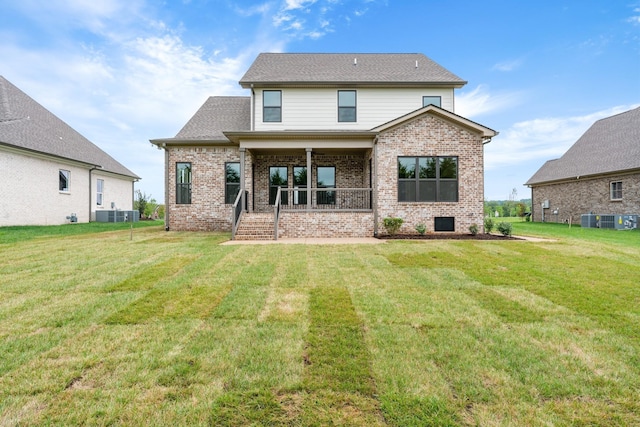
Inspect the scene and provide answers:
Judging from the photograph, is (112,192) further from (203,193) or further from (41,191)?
(203,193)

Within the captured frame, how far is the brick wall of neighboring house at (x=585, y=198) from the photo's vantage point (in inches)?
627

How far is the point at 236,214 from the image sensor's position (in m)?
11.1

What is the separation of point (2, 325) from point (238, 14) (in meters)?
15.2

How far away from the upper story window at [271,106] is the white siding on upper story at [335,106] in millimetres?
153

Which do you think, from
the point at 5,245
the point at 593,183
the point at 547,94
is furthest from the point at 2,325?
the point at 547,94

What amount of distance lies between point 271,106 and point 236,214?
5.70m

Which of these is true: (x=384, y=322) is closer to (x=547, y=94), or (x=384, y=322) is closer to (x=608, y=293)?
Result: (x=608, y=293)

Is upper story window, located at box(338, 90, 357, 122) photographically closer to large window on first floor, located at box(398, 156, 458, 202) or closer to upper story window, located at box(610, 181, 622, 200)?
large window on first floor, located at box(398, 156, 458, 202)

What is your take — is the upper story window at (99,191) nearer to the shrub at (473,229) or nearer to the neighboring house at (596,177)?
the shrub at (473,229)

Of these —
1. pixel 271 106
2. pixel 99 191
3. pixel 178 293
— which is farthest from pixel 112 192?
pixel 178 293

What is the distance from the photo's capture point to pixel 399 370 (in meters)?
2.34

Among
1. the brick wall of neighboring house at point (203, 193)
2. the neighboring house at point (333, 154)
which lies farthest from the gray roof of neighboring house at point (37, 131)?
the brick wall of neighboring house at point (203, 193)

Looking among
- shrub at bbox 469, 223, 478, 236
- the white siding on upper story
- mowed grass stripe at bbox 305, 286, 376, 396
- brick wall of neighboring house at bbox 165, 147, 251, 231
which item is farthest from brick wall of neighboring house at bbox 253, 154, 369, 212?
mowed grass stripe at bbox 305, 286, 376, 396

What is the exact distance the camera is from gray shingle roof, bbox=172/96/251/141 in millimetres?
14148
